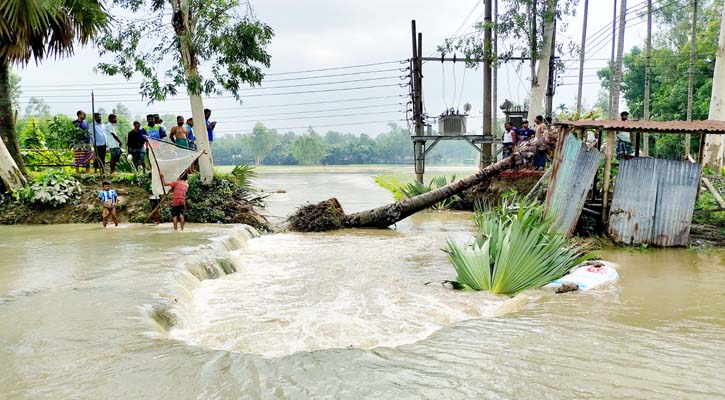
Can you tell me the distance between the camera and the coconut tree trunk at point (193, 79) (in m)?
14.5

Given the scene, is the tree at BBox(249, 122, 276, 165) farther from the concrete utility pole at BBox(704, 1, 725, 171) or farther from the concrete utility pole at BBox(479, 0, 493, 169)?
the concrete utility pole at BBox(704, 1, 725, 171)

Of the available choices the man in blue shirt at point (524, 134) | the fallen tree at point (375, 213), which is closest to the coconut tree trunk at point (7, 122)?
the fallen tree at point (375, 213)

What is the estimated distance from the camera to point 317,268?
10414 millimetres

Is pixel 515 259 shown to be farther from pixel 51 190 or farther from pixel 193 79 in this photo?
pixel 51 190

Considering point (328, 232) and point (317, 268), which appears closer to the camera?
point (317, 268)

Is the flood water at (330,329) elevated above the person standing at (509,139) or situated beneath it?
situated beneath

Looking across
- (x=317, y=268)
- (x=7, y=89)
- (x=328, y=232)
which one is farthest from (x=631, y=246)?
(x=7, y=89)

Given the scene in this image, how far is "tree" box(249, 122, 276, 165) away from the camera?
115 metres

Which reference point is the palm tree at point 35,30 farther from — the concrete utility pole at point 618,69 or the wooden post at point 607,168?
the concrete utility pole at point 618,69

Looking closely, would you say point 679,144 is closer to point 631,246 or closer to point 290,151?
point 631,246

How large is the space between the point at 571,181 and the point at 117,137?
1335 centimetres

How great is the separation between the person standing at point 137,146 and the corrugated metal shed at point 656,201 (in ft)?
42.5

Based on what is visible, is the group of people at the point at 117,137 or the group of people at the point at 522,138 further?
the group of people at the point at 522,138

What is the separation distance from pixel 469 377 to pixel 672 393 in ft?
5.02
